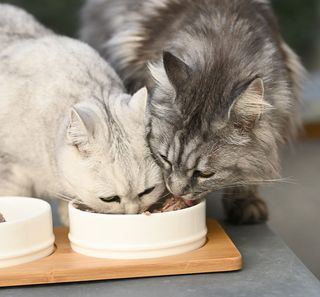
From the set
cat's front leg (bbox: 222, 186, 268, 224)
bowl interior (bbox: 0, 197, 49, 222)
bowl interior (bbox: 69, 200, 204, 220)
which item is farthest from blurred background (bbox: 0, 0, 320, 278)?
bowl interior (bbox: 0, 197, 49, 222)

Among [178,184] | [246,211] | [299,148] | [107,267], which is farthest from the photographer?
[299,148]

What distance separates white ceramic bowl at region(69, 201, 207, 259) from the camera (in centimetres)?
180

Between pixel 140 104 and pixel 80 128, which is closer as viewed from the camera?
pixel 80 128

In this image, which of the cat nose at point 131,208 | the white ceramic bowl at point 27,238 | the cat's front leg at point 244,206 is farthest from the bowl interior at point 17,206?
the cat's front leg at point 244,206

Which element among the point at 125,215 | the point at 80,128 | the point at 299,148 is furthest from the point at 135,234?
the point at 299,148

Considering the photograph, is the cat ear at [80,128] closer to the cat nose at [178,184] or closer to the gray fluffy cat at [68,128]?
the gray fluffy cat at [68,128]

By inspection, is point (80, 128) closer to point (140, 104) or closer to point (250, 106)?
point (140, 104)

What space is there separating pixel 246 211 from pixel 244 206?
0.06 feet

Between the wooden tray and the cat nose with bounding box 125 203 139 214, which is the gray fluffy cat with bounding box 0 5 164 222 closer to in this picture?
the cat nose with bounding box 125 203 139 214

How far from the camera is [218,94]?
6.31ft

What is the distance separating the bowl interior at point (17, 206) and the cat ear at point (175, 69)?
0.50 m

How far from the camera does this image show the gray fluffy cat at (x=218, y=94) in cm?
189

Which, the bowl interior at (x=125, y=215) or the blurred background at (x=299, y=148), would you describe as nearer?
the bowl interior at (x=125, y=215)

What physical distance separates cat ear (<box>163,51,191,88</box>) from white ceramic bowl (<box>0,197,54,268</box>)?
1.62ft
